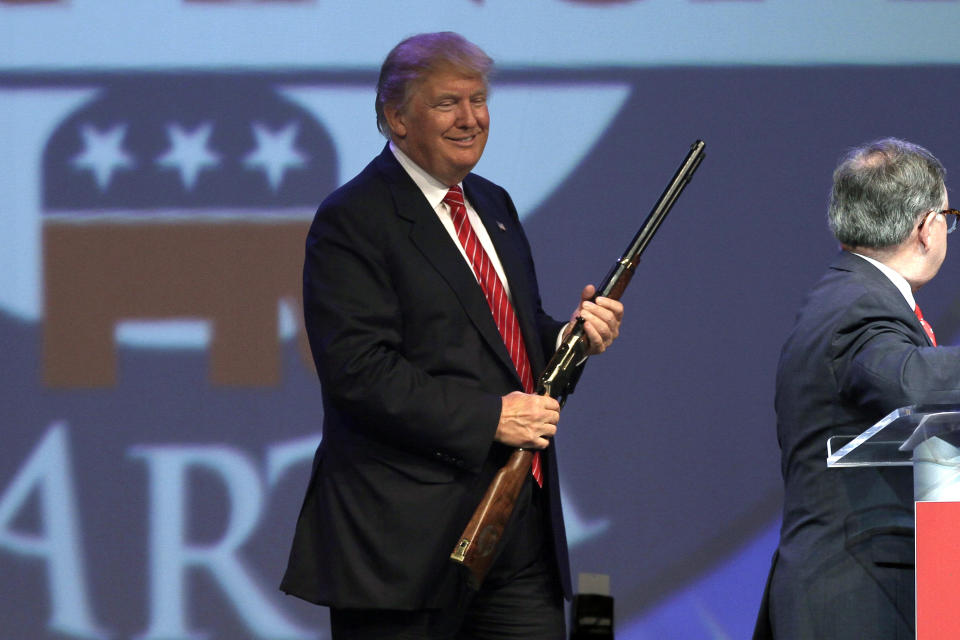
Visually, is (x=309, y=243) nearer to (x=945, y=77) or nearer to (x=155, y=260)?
(x=155, y=260)

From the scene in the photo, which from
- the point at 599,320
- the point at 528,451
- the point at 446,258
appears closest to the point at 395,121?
the point at 446,258

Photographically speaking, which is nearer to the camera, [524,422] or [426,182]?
[524,422]

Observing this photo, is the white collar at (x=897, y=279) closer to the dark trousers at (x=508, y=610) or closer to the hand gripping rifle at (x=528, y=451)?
the hand gripping rifle at (x=528, y=451)

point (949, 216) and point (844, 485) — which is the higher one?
point (949, 216)

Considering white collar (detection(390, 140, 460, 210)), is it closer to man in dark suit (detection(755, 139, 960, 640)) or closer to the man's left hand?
the man's left hand

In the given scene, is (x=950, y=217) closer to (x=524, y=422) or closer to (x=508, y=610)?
(x=524, y=422)

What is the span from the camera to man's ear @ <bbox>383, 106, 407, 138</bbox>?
7.08ft

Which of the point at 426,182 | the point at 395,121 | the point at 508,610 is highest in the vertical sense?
the point at 395,121

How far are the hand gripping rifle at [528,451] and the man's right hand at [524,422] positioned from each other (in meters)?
0.02

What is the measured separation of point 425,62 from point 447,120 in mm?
114

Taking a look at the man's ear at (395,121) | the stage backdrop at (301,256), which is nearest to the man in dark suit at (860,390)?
the man's ear at (395,121)

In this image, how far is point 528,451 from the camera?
199 cm

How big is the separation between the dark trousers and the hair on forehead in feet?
2.35

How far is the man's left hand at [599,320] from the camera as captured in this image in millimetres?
2127
